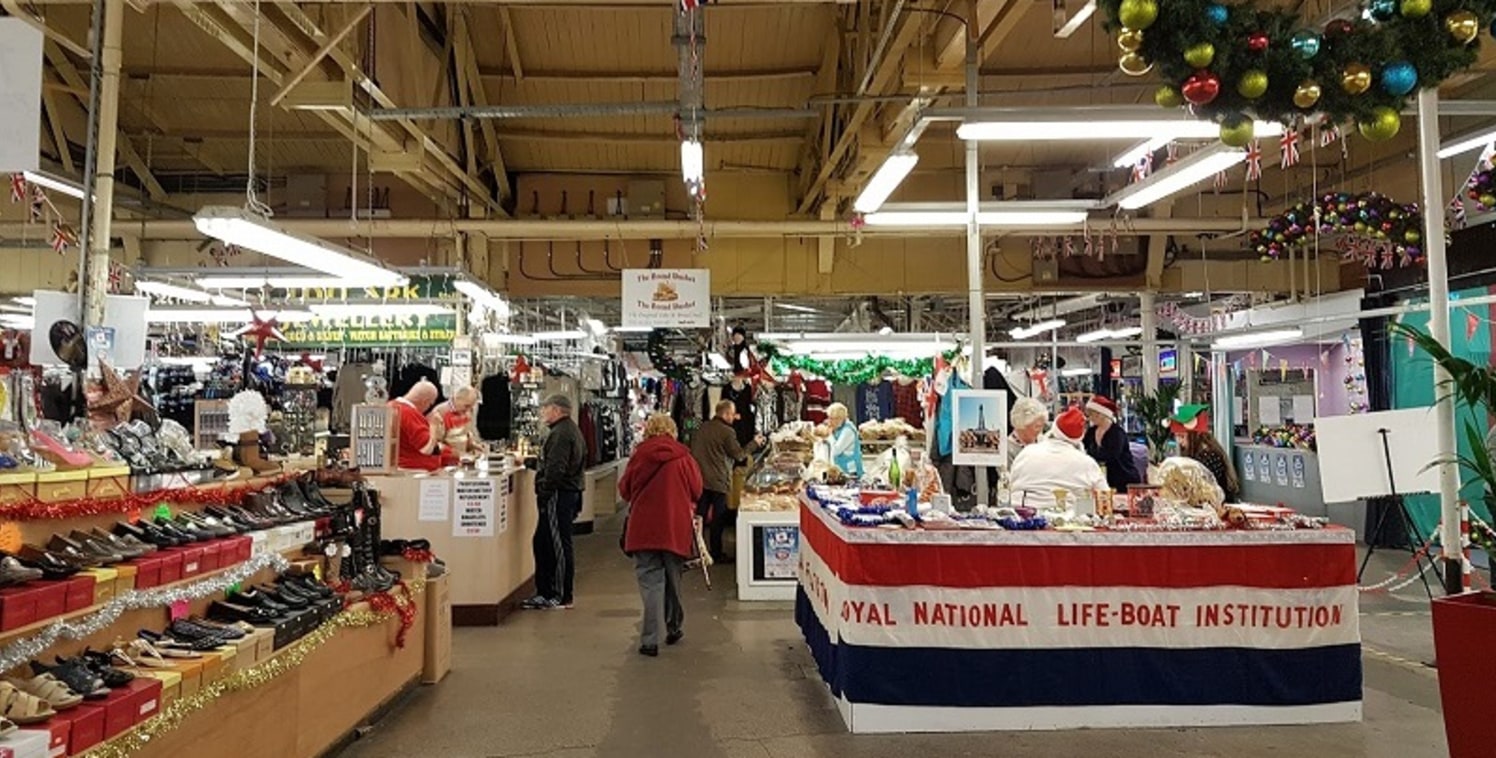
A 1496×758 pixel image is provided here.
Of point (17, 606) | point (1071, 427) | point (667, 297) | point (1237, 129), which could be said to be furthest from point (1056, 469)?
point (667, 297)

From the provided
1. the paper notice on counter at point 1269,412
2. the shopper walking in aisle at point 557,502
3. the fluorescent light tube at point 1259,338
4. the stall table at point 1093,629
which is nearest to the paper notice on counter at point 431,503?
the shopper walking in aisle at point 557,502

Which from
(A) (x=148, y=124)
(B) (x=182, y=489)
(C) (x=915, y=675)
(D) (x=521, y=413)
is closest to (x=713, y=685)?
(C) (x=915, y=675)

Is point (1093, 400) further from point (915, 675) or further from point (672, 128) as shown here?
point (672, 128)

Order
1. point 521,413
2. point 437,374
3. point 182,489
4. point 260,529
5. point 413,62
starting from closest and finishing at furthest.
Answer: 1. point 182,489
2. point 260,529
3. point 413,62
4. point 437,374
5. point 521,413

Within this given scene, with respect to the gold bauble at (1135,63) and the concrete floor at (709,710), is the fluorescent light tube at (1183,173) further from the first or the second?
the concrete floor at (709,710)

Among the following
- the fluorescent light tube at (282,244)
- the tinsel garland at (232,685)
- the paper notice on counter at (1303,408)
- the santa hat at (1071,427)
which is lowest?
the tinsel garland at (232,685)

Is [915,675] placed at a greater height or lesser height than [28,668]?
lesser

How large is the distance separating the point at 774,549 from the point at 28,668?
6025 millimetres

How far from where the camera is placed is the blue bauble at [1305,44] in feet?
9.72

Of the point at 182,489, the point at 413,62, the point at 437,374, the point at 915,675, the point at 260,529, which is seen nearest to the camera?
the point at 182,489

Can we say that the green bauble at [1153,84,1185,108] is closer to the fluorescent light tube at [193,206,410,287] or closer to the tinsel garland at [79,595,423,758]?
the tinsel garland at [79,595,423,758]

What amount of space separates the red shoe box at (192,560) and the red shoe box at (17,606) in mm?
762

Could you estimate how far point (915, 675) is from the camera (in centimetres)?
477

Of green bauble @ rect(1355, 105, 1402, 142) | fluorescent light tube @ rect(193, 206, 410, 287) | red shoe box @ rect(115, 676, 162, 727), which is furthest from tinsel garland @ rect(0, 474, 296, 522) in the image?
green bauble @ rect(1355, 105, 1402, 142)
